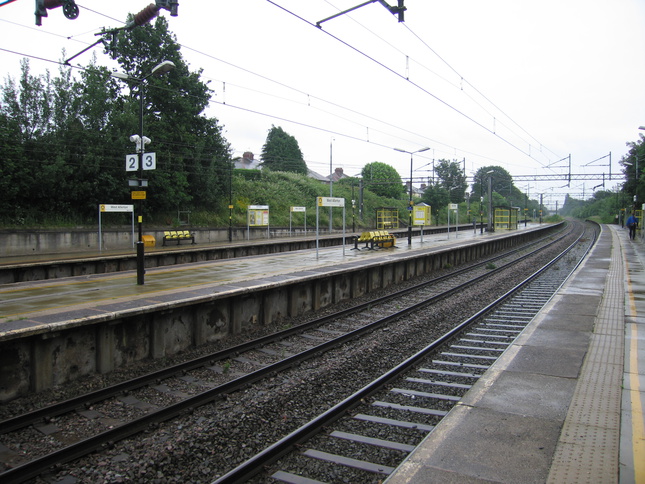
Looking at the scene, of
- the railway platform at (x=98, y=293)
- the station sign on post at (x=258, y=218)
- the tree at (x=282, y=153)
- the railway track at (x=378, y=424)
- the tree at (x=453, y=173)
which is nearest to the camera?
the railway track at (x=378, y=424)

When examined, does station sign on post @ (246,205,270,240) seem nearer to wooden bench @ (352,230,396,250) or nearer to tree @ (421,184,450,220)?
wooden bench @ (352,230,396,250)

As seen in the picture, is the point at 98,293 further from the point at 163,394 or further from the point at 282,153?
the point at 282,153

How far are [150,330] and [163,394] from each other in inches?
99.9

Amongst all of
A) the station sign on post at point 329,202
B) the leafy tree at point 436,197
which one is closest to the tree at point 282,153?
the leafy tree at point 436,197

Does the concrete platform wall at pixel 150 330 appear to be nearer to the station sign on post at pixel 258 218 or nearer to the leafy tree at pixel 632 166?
the station sign on post at pixel 258 218

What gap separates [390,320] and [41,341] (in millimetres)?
7806

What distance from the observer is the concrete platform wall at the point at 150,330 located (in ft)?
24.7

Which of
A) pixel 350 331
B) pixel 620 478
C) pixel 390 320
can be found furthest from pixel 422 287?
pixel 620 478

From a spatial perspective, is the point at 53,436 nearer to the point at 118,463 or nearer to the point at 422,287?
the point at 118,463

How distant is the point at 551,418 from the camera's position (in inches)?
215

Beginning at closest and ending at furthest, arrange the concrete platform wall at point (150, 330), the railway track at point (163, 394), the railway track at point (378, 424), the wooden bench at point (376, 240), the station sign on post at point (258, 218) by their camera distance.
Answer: the railway track at point (378, 424), the railway track at point (163, 394), the concrete platform wall at point (150, 330), the wooden bench at point (376, 240), the station sign on post at point (258, 218)

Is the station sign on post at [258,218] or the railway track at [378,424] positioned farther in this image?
the station sign on post at [258,218]

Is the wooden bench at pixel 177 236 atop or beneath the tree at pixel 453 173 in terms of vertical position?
beneath

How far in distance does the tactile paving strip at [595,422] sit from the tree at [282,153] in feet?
234
